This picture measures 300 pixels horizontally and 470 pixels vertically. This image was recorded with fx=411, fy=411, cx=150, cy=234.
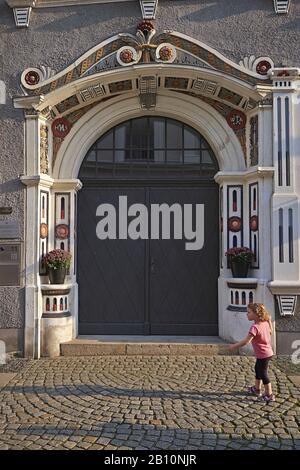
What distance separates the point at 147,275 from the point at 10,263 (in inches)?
82.2

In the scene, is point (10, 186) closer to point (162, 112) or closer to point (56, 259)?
point (56, 259)

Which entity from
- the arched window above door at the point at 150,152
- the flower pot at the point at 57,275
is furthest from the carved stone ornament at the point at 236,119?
the flower pot at the point at 57,275

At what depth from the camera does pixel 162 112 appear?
6535 mm

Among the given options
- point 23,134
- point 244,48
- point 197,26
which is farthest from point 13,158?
point 244,48

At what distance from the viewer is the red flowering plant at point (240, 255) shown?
19.4 feet

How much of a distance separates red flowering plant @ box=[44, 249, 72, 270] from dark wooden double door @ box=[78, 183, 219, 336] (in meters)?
0.58

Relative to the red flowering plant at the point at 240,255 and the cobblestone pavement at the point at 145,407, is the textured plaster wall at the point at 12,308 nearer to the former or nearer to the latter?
the cobblestone pavement at the point at 145,407

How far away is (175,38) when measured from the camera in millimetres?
5965

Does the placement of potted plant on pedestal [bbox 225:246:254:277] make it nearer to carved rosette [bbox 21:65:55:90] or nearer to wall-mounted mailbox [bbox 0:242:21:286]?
wall-mounted mailbox [bbox 0:242:21:286]

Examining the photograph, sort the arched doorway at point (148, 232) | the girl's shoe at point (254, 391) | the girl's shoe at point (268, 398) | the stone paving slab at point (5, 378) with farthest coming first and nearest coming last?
the arched doorway at point (148, 232) < the stone paving slab at point (5, 378) < the girl's shoe at point (254, 391) < the girl's shoe at point (268, 398)

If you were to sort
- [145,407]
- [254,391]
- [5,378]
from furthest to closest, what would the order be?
[5,378], [254,391], [145,407]

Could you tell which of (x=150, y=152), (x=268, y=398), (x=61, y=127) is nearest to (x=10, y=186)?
(x=61, y=127)

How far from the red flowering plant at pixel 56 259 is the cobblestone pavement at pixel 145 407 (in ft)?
4.43

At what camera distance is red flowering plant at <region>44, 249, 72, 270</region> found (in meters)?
5.96
